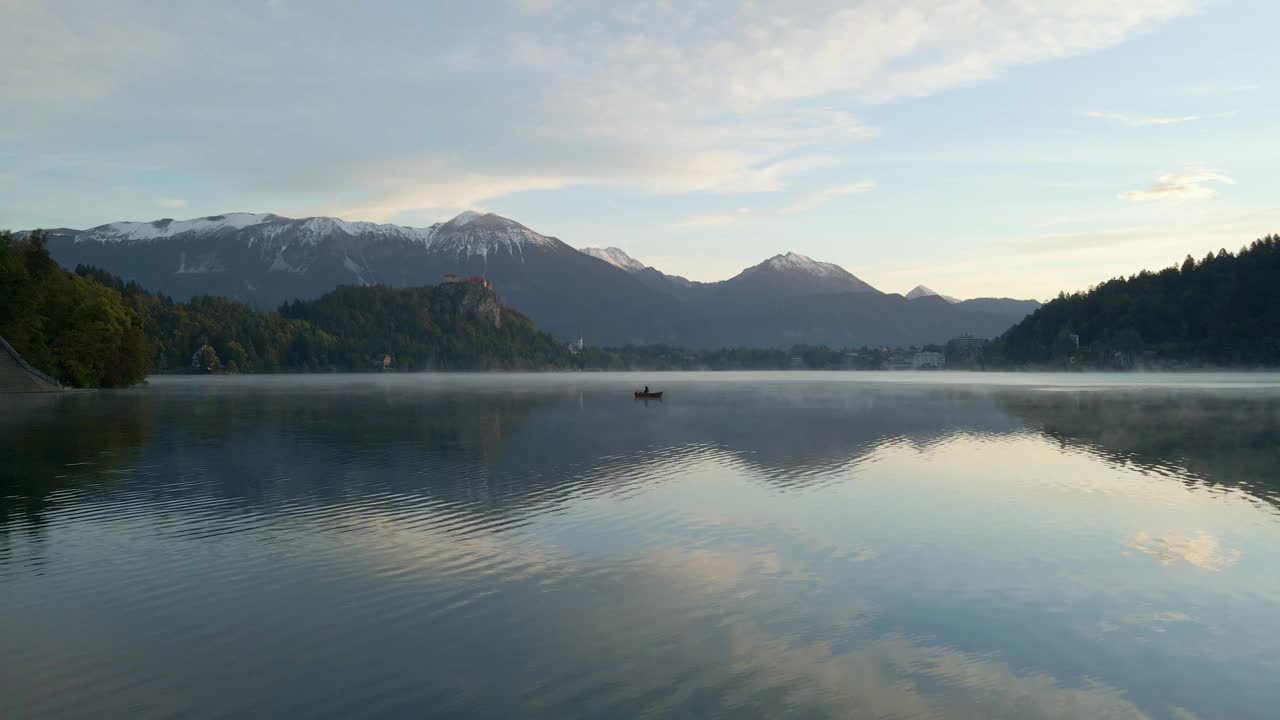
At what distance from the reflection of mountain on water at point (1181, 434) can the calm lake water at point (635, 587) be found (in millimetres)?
939

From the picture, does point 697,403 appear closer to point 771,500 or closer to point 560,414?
point 560,414

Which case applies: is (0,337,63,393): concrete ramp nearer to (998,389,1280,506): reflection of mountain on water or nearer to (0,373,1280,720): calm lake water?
(0,373,1280,720): calm lake water

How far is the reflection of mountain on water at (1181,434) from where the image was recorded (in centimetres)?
4050

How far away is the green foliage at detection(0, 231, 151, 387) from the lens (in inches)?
4619

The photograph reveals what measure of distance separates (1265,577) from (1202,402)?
96.2 metres

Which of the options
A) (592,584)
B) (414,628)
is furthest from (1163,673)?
(414,628)

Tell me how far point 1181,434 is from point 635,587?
5739 cm

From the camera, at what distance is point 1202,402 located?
330 feet

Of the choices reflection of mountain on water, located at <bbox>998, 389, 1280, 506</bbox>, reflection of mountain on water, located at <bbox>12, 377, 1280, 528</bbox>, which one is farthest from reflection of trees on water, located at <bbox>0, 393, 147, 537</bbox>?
reflection of mountain on water, located at <bbox>998, 389, 1280, 506</bbox>

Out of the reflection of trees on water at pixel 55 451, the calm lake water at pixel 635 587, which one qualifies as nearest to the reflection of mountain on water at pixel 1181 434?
the calm lake water at pixel 635 587

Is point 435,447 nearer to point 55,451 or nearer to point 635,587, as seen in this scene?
point 55,451

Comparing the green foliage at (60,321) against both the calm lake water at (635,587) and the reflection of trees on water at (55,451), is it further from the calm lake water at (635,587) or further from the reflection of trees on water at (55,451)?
the calm lake water at (635,587)

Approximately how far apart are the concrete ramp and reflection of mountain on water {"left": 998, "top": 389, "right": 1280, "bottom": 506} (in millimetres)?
131816

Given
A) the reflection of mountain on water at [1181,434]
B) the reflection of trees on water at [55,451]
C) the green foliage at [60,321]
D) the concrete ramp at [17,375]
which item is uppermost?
the green foliage at [60,321]
